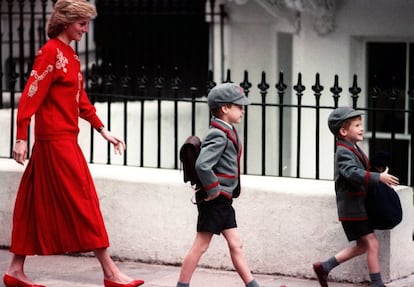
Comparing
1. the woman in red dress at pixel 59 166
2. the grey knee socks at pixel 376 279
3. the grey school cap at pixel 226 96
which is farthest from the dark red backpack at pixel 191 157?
the grey knee socks at pixel 376 279

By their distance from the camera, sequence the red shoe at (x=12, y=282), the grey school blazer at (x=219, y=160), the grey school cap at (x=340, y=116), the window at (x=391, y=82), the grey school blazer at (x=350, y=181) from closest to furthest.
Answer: the grey school blazer at (x=219, y=160)
the grey school blazer at (x=350, y=181)
the grey school cap at (x=340, y=116)
the red shoe at (x=12, y=282)
the window at (x=391, y=82)

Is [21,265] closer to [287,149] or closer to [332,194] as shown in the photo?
[332,194]

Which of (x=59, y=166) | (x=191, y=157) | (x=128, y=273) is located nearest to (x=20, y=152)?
(x=59, y=166)

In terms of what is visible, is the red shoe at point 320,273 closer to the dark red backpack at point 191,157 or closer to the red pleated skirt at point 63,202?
the dark red backpack at point 191,157

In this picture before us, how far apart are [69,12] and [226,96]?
3.74 feet

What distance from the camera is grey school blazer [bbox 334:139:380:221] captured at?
333 inches

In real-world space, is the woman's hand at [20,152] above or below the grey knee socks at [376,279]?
above

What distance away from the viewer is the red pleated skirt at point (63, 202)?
345 inches

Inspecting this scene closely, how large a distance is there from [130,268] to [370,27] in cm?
469

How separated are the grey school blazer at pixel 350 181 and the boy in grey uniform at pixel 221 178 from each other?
0.64 meters

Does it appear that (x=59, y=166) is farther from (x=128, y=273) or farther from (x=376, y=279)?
(x=376, y=279)

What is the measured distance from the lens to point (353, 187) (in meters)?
8.55

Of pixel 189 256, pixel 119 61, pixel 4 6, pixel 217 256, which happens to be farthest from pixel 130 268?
pixel 4 6

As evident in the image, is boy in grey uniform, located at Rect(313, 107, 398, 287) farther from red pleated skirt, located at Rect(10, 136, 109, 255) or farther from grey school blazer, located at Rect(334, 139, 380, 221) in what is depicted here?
red pleated skirt, located at Rect(10, 136, 109, 255)
